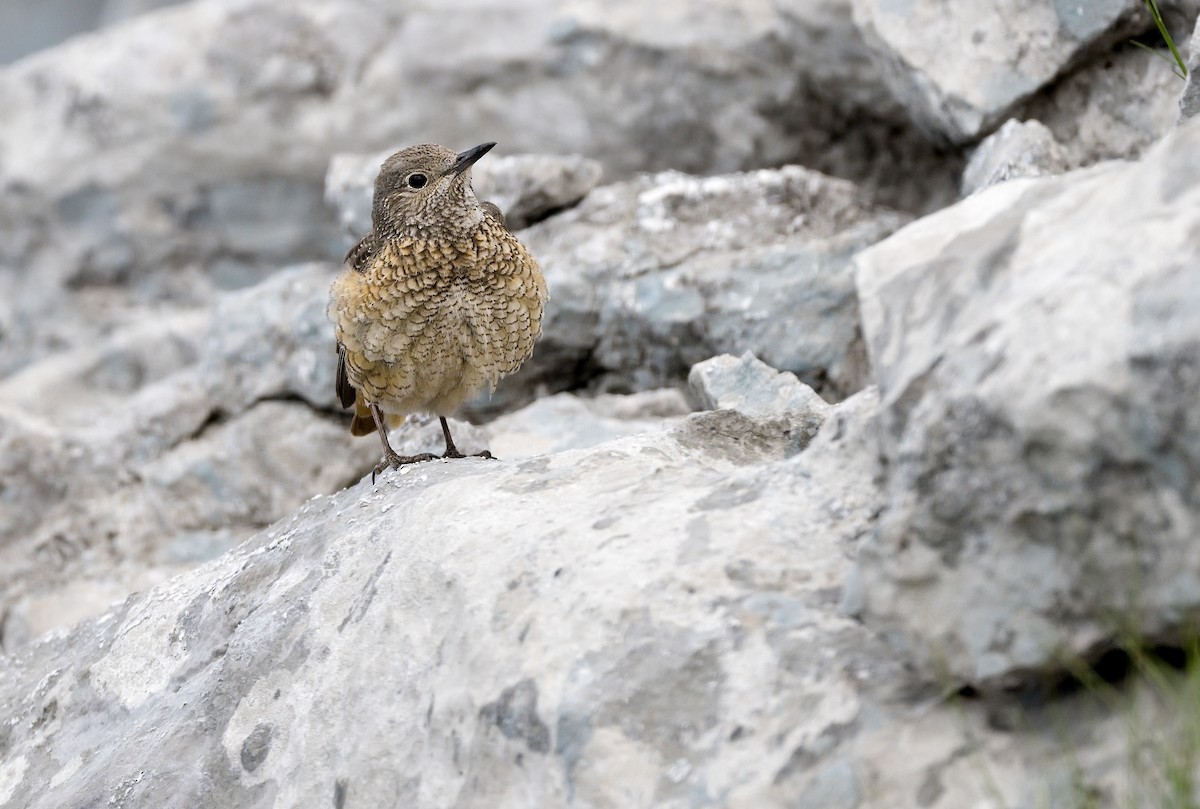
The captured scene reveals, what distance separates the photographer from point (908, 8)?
677cm

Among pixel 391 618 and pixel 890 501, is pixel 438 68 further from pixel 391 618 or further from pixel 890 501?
pixel 890 501

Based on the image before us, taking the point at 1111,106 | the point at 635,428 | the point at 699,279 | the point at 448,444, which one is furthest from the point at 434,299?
the point at 1111,106

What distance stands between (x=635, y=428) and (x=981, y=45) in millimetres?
2491

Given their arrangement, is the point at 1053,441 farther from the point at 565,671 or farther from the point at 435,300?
the point at 435,300

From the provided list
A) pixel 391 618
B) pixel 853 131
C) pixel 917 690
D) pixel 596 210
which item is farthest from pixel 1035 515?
pixel 853 131

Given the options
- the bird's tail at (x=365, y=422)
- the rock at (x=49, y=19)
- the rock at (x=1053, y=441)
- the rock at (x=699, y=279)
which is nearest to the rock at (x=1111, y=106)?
the rock at (x=699, y=279)

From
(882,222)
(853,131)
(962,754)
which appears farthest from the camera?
(853,131)

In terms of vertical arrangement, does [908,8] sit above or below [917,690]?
above

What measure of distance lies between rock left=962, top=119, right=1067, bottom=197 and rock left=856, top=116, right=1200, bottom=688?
10.2ft

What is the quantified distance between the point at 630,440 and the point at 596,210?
3.65m

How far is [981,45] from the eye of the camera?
656 centimetres

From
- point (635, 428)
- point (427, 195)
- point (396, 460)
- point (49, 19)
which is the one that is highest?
point (49, 19)

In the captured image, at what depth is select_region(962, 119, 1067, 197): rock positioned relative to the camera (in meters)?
5.82

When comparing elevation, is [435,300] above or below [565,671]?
above
